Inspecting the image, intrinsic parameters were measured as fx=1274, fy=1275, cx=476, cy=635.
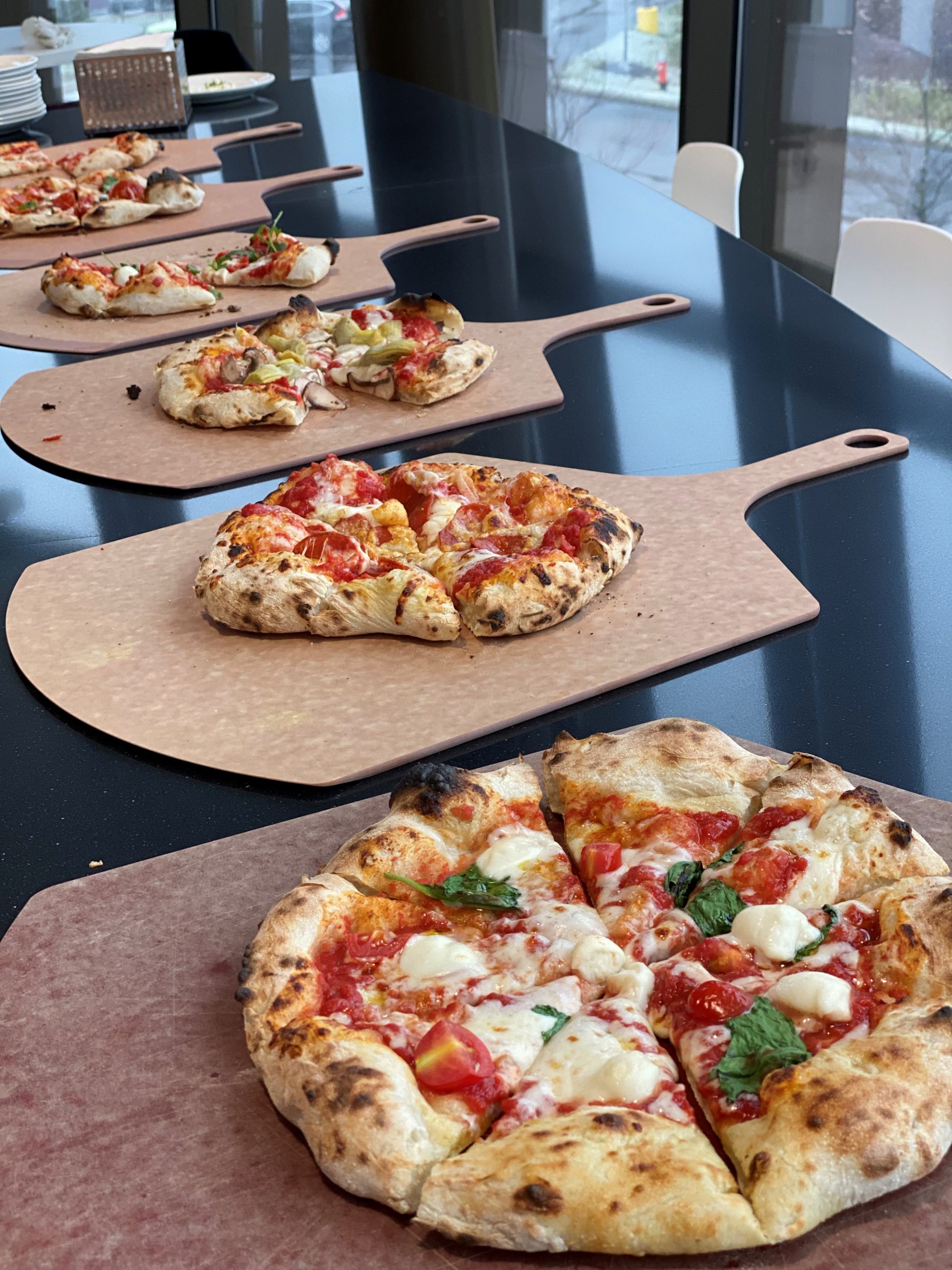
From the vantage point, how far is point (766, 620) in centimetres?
180

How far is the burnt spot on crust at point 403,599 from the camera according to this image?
1.81 meters

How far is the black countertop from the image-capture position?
5.11 feet

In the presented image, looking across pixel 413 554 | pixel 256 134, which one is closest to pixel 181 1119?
pixel 413 554

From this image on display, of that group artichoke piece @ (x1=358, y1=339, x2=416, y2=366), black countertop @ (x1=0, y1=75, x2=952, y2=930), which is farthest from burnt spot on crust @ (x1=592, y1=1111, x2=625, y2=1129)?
artichoke piece @ (x1=358, y1=339, x2=416, y2=366)

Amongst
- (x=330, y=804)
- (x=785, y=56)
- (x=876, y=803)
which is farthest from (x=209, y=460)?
(x=785, y=56)

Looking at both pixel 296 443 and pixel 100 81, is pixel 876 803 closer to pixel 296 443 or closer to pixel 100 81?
pixel 296 443

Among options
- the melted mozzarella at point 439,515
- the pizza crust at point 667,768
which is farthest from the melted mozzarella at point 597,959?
the melted mozzarella at point 439,515

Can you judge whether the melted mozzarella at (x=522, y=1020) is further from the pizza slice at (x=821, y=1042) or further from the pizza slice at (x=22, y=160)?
the pizza slice at (x=22, y=160)

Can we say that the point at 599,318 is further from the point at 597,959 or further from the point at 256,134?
the point at 256,134

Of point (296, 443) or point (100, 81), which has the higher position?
point (100, 81)

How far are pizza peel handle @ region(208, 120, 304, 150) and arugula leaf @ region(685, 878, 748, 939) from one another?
177 inches

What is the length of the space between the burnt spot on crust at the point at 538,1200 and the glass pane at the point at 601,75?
21.7ft

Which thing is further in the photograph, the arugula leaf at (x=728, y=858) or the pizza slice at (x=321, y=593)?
the pizza slice at (x=321, y=593)

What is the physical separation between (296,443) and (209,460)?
0.17 metres
